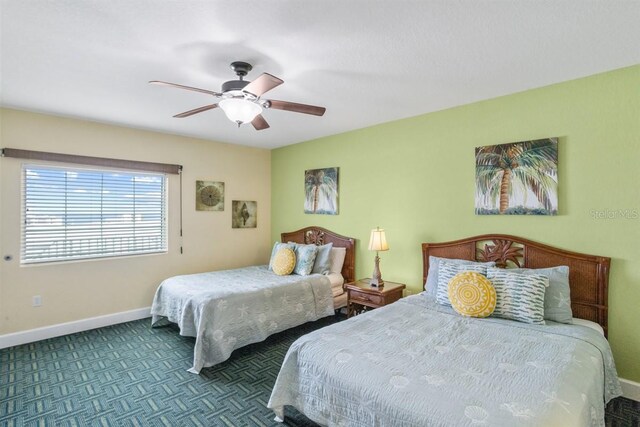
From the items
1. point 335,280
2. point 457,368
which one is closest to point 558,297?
point 457,368

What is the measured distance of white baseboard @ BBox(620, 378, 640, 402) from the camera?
8.07ft

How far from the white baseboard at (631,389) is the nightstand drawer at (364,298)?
6.55ft

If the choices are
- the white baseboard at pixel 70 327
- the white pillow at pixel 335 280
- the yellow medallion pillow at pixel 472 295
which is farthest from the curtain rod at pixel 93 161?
the yellow medallion pillow at pixel 472 295

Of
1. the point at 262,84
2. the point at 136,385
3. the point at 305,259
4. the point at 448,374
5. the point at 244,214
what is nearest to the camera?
the point at 448,374

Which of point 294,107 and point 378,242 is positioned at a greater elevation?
point 294,107

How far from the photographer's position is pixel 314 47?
2.21 meters

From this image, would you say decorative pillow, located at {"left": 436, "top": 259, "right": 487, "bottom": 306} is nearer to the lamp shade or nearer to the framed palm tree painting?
the framed palm tree painting

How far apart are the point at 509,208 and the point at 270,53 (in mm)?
2510

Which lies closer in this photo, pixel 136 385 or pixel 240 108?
pixel 240 108

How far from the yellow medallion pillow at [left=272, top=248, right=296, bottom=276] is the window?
165 cm

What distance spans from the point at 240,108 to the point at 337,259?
2.65 meters

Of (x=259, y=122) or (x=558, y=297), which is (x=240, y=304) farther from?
(x=558, y=297)

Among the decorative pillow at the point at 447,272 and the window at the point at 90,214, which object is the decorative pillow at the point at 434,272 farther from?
the window at the point at 90,214

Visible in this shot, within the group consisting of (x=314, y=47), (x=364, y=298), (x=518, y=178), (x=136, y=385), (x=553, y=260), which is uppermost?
(x=314, y=47)
